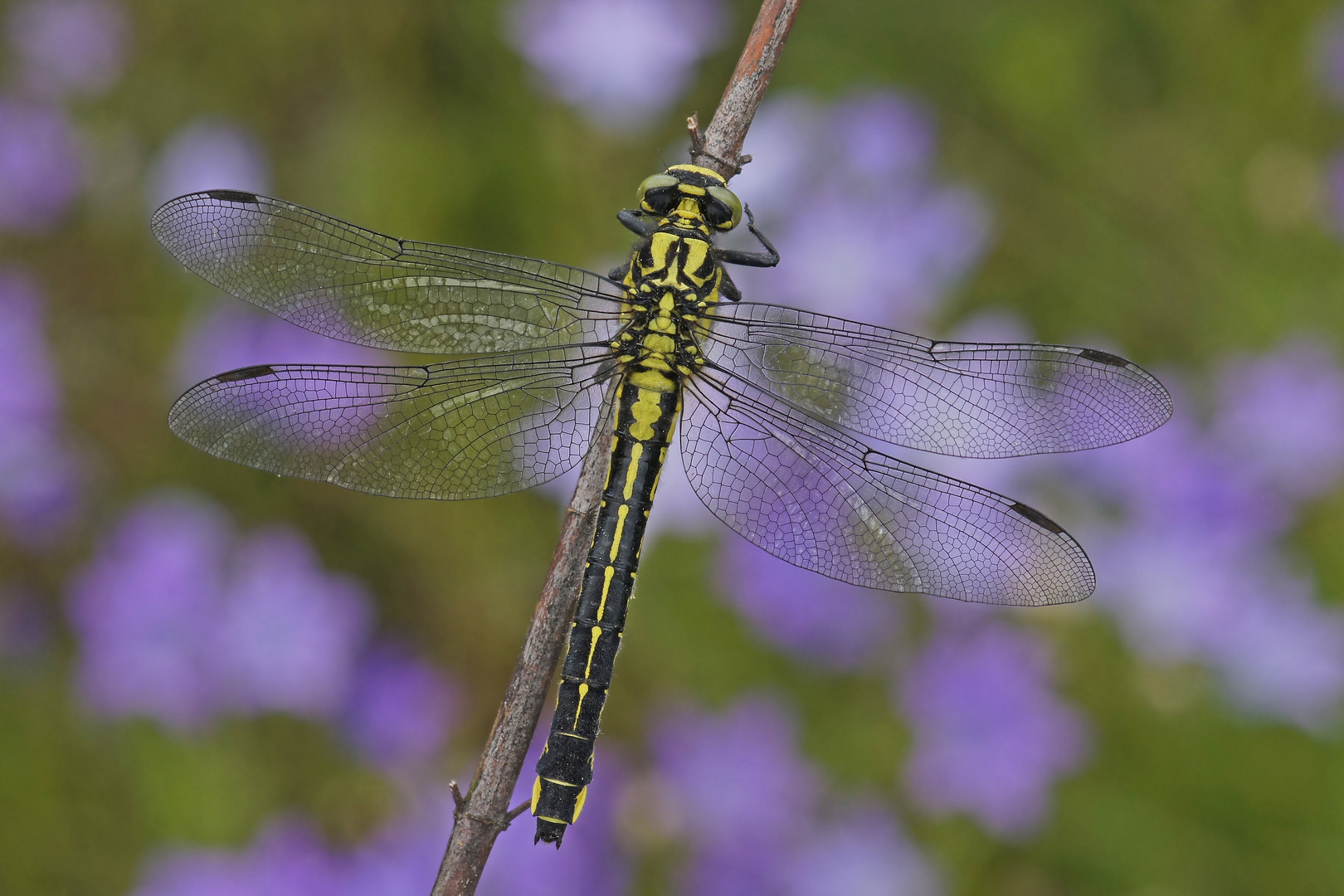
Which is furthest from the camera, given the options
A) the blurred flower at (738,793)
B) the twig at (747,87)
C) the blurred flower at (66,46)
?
the blurred flower at (66,46)

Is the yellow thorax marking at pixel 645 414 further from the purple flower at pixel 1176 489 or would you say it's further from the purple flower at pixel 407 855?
the purple flower at pixel 1176 489

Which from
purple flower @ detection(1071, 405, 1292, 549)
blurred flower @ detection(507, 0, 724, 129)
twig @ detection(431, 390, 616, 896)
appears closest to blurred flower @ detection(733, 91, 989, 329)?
blurred flower @ detection(507, 0, 724, 129)

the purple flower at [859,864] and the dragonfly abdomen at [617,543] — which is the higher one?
the dragonfly abdomen at [617,543]

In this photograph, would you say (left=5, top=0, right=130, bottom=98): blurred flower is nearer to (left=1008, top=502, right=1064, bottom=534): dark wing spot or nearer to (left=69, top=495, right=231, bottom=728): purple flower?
(left=69, top=495, right=231, bottom=728): purple flower

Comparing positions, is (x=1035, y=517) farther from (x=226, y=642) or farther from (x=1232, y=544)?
(x=226, y=642)

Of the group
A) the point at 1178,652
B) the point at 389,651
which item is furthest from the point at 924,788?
the point at 389,651

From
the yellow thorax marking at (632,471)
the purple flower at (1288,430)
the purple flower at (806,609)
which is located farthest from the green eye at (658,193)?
the purple flower at (1288,430)

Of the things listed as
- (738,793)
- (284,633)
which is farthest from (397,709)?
(738,793)

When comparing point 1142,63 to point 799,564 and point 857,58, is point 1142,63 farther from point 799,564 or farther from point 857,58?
point 799,564

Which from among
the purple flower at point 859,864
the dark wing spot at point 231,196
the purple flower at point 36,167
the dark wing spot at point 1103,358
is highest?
the purple flower at point 36,167
